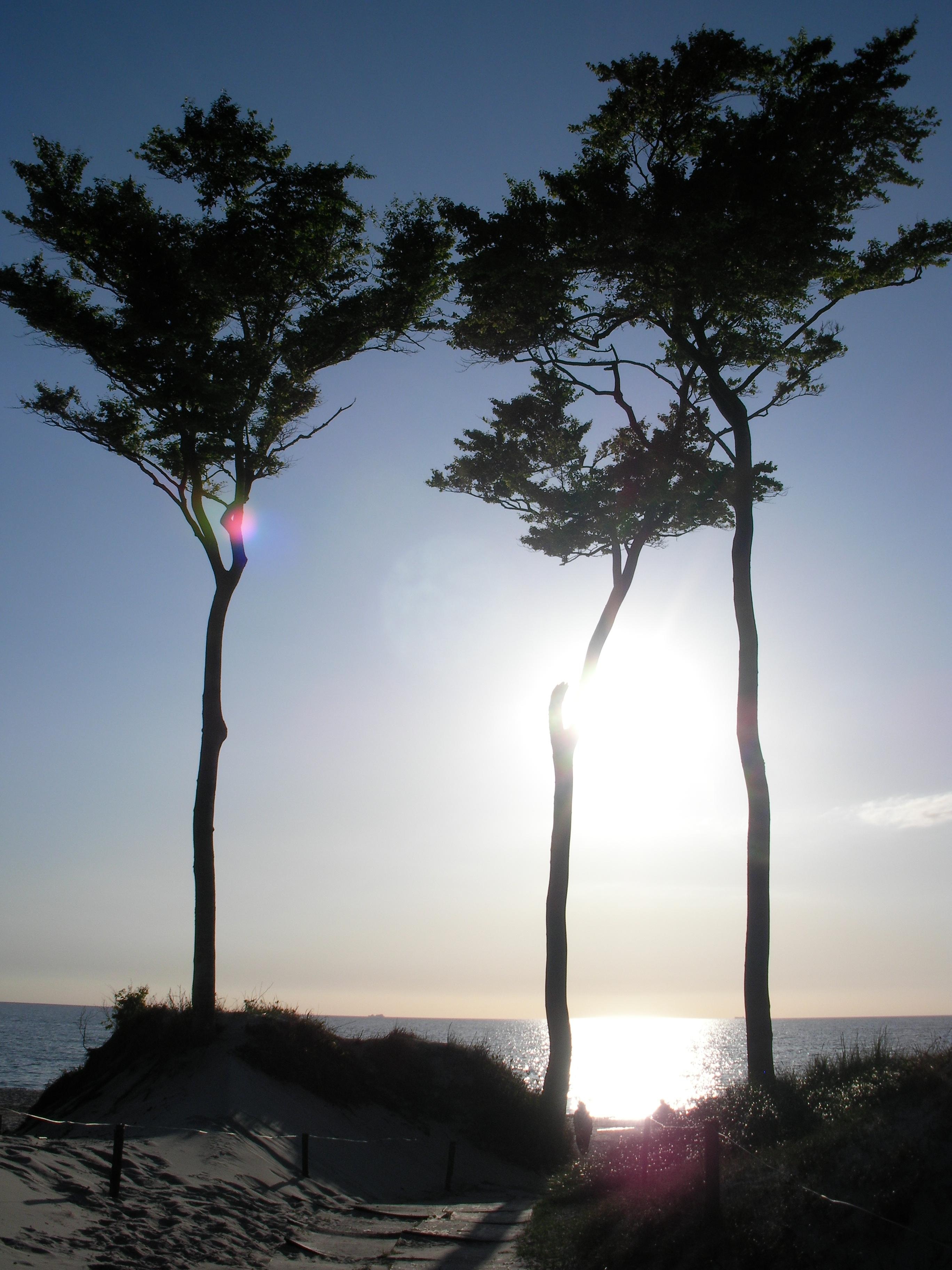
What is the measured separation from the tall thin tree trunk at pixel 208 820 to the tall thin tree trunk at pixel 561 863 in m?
7.60

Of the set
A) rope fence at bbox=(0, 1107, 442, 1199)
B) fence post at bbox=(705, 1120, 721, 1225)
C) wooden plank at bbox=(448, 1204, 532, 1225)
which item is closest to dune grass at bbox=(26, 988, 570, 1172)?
rope fence at bbox=(0, 1107, 442, 1199)

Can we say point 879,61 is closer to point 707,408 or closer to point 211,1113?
point 707,408

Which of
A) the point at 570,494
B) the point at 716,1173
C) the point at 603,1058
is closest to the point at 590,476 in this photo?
the point at 570,494

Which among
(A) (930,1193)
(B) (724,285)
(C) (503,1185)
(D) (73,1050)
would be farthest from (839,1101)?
(D) (73,1050)

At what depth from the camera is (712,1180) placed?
26.8ft

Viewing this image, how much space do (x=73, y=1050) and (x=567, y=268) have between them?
280ft

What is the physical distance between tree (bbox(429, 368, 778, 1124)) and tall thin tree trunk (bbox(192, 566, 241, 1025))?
7499 millimetres

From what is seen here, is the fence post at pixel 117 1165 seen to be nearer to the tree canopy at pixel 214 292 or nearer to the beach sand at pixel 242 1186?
the beach sand at pixel 242 1186

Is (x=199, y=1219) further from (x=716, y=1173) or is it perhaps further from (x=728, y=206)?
(x=728, y=206)

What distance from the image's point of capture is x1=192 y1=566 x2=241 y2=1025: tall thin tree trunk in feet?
60.5

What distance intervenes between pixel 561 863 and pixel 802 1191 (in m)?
13.1

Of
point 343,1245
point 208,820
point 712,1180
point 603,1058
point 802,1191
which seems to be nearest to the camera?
point 802,1191

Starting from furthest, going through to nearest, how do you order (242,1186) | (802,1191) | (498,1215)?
(498,1215), (242,1186), (802,1191)

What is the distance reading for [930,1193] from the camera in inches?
281
